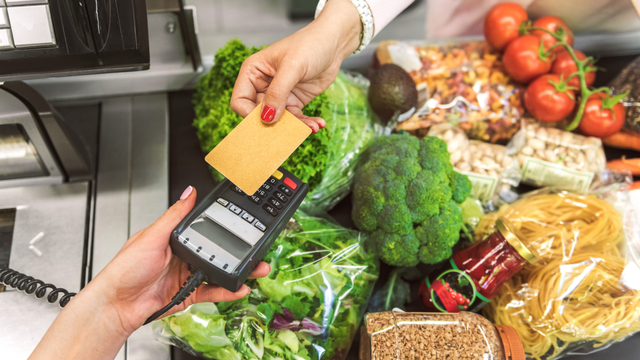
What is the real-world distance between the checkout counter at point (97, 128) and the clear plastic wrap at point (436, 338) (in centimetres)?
17

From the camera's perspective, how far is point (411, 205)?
93 cm

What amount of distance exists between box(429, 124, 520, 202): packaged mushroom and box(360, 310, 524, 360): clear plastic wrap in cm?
40

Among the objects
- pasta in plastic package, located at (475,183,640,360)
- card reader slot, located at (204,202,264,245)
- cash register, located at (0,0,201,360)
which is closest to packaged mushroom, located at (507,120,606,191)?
pasta in plastic package, located at (475,183,640,360)

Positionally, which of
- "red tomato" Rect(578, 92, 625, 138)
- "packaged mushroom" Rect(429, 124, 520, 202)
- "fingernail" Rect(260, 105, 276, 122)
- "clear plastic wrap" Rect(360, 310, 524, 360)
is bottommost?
"clear plastic wrap" Rect(360, 310, 524, 360)

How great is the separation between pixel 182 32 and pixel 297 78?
489mm

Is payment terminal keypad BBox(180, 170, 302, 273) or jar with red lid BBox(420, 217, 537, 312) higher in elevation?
payment terminal keypad BBox(180, 170, 302, 273)

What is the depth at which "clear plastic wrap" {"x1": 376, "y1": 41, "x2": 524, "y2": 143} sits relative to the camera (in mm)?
1170

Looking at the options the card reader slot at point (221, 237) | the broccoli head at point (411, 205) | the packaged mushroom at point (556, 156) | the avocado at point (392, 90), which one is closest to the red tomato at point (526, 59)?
the packaged mushroom at point (556, 156)

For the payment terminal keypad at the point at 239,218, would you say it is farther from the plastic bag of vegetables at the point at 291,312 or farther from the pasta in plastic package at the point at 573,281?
the pasta in plastic package at the point at 573,281

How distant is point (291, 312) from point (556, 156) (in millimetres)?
870

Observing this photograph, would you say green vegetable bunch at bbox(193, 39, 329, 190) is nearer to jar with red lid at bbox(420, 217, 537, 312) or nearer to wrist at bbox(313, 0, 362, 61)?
wrist at bbox(313, 0, 362, 61)

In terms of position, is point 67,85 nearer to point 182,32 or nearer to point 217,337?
point 182,32

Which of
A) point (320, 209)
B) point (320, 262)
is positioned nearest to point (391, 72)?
point (320, 209)

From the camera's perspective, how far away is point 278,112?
0.68 m
